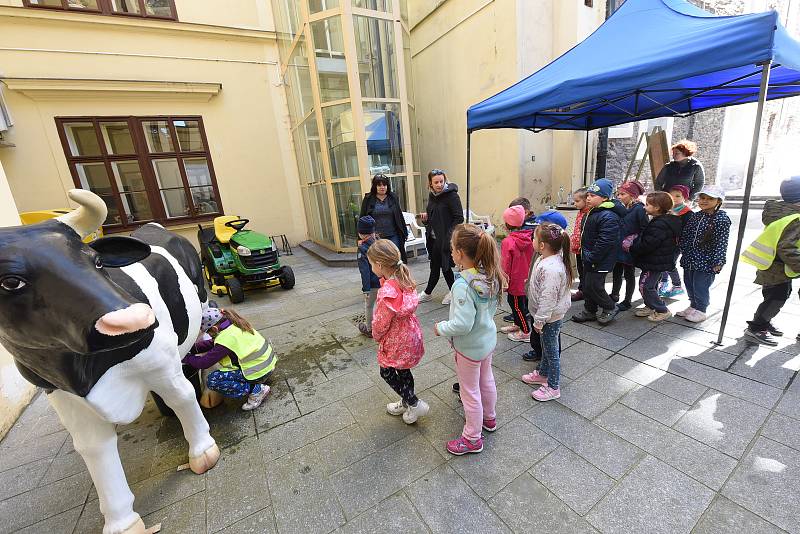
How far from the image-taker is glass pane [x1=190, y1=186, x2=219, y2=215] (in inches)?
333

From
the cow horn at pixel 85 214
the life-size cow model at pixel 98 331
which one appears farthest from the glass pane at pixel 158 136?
the cow horn at pixel 85 214

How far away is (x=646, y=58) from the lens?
9.72 feet

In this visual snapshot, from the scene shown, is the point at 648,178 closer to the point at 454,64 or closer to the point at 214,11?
the point at 454,64

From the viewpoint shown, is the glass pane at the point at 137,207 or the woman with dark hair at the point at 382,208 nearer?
the woman with dark hair at the point at 382,208

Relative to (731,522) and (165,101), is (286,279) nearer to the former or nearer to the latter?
(731,522)

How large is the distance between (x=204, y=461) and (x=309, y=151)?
286 inches

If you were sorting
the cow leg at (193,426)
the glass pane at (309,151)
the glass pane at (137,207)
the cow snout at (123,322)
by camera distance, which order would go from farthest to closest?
1. the glass pane at (137,207)
2. the glass pane at (309,151)
3. the cow leg at (193,426)
4. the cow snout at (123,322)

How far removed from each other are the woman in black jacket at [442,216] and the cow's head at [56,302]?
3224 millimetres

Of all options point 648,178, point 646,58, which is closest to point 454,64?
point 648,178

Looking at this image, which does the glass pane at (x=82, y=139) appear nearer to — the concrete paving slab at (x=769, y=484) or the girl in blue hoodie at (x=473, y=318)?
the girl in blue hoodie at (x=473, y=318)

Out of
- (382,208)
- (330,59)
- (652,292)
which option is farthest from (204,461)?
(330,59)

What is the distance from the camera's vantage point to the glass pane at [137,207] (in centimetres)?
788

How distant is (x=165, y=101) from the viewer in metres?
7.77

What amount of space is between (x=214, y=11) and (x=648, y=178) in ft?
35.2
